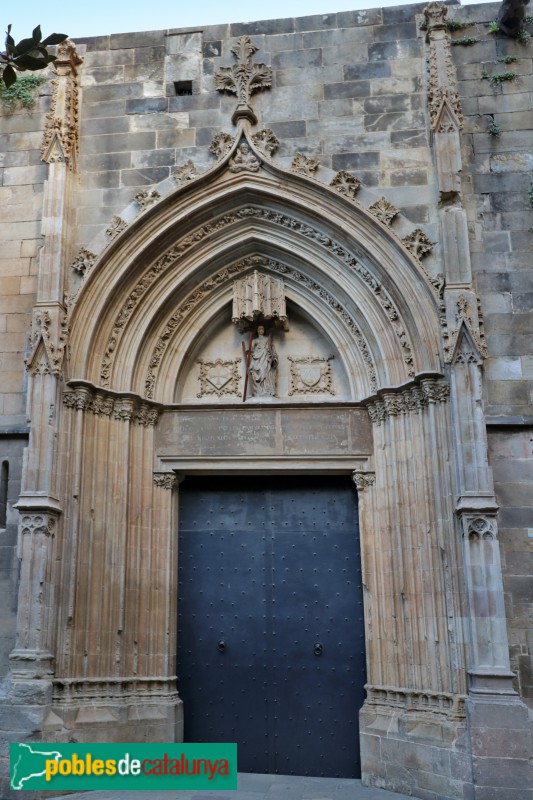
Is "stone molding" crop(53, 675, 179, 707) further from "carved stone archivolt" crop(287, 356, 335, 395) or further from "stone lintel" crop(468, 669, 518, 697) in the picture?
"carved stone archivolt" crop(287, 356, 335, 395)

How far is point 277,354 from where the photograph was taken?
415 inches

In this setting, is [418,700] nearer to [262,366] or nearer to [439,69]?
[262,366]

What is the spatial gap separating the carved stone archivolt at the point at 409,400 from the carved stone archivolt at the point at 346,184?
2.48 meters

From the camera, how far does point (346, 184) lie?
32.3 ft

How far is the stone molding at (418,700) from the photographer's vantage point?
8133mm

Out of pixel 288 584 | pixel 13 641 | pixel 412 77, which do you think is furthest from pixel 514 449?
pixel 13 641

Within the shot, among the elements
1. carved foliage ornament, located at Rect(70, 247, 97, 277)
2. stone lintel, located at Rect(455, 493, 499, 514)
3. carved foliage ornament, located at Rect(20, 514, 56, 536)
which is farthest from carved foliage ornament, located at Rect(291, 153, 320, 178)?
carved foliage ornament, located at Rect(20, 514, 56, 536)

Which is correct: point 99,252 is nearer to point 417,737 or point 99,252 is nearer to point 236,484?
point 236,484

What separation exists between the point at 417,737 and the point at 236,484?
3.66 metres

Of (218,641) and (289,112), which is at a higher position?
(289,112)

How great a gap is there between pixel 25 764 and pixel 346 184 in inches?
290

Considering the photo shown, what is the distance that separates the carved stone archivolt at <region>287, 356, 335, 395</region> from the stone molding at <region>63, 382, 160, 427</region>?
5.89 feet

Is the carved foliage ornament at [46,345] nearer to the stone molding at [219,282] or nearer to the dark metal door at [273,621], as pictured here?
the stone molding at [219,282]

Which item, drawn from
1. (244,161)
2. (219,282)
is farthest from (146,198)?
(219,282)
